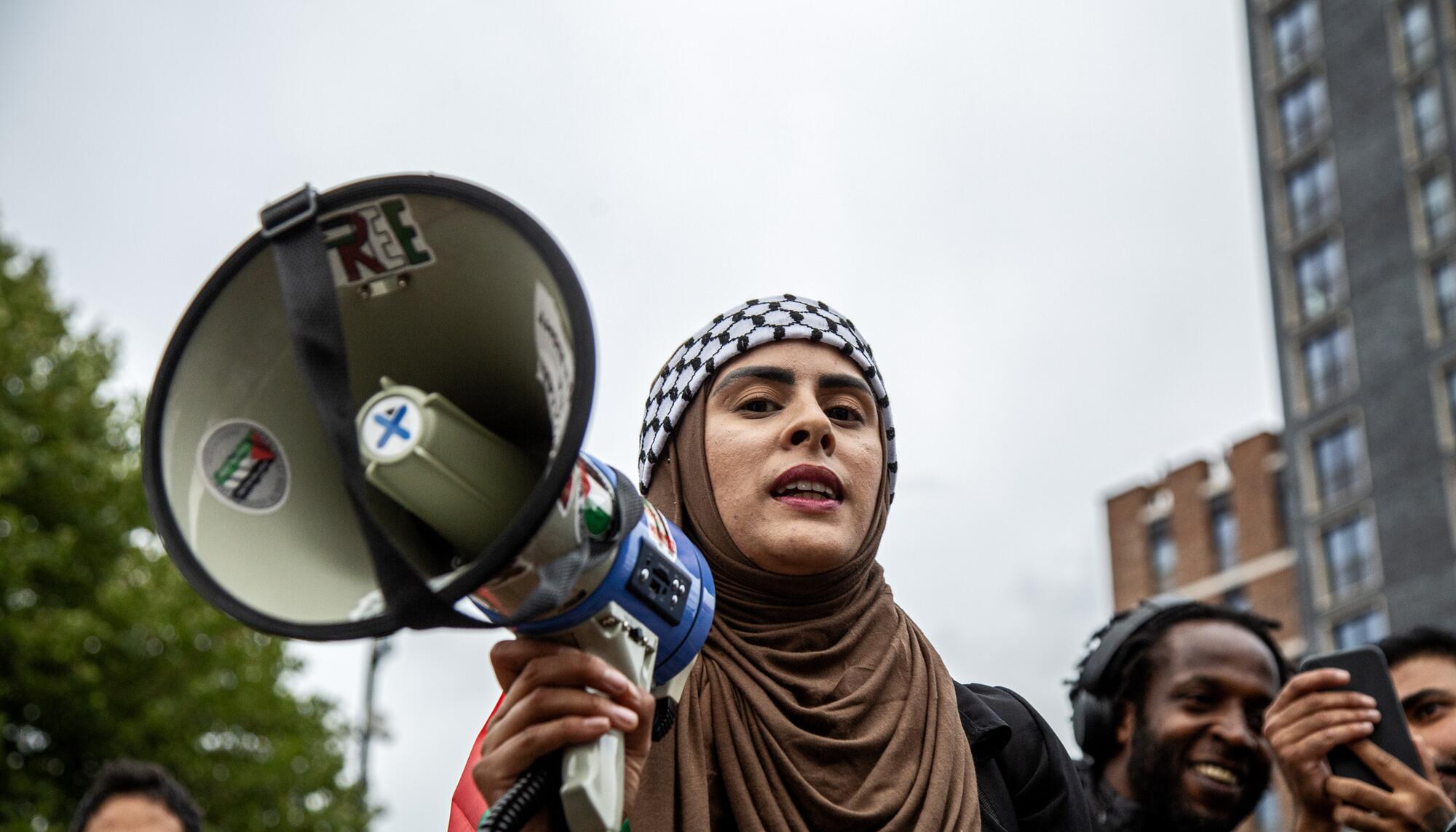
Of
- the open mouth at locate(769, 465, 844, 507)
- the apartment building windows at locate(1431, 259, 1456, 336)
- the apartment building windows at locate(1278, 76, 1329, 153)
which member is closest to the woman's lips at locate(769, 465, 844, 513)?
the open mouth at locate(769, 465, 844, 507)

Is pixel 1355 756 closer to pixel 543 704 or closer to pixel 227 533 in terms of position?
pixel 543 704

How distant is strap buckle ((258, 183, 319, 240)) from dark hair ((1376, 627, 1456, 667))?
10.6 feet

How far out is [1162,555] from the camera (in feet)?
192

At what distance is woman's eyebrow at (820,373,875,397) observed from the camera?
3.35 m

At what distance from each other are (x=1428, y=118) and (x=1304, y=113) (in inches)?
175

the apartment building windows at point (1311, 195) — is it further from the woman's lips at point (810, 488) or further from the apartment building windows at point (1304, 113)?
the woman's lips at point (810, 488)

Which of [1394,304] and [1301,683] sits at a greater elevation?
[1394,304]

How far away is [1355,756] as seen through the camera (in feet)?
12.8

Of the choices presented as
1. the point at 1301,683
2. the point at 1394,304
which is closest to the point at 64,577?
the point at 1301,683

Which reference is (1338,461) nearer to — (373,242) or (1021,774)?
(1021,774)

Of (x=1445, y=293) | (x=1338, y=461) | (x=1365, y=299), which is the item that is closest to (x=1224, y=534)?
(x=1338, y=461)

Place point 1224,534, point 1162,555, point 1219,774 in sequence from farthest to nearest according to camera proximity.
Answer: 1. point 1162,555
2. point 1224,534
3. point 1219,774

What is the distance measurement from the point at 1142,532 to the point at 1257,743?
5547cm

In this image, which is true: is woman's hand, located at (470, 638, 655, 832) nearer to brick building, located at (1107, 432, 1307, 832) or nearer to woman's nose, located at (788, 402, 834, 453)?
woman's nose, located at (788, 402, 834, 453)
